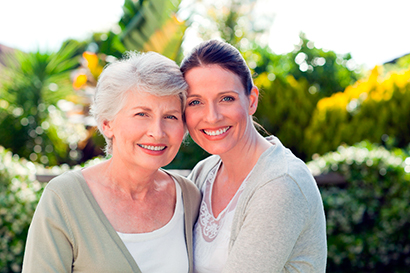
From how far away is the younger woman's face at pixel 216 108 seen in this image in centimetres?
216

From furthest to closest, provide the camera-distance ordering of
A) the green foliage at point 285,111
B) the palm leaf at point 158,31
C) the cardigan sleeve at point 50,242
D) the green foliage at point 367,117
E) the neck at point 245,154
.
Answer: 1. the green foliage at point 285,111
2. the palm leaf at point 158,31
3. the green foliage at point 367,117
4. the neck at point 245,154
5. the cardigan sleeve at point 50,242

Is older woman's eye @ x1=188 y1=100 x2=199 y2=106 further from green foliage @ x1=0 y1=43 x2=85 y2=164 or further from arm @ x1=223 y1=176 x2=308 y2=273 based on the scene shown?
green foliage @ x1=0 y1=43 x2=85 y2=164

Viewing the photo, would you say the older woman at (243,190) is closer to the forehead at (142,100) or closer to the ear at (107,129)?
the forehead at (142,100)

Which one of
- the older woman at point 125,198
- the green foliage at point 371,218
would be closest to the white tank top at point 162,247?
the older woman at point 125,198

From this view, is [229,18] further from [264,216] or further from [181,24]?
[264,216]

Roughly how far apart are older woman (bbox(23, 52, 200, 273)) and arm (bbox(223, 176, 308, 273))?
499 mm

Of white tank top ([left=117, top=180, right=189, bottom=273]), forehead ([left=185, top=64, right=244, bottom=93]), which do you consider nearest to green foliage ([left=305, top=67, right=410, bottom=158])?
forehead ([left=185, top=64, right=244, bottom=93])

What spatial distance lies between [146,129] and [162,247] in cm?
71

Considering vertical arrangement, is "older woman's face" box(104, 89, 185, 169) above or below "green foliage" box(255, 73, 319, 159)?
above

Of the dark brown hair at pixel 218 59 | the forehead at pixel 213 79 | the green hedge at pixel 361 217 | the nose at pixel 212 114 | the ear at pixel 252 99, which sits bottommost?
the green hedge at pixel 361 217

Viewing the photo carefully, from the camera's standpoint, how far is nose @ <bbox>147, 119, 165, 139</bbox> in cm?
206

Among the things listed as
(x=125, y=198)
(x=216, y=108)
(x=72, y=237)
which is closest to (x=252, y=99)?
(x=216, y=108)

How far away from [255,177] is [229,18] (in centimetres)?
1736

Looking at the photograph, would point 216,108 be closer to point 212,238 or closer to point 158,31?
point 212,238
